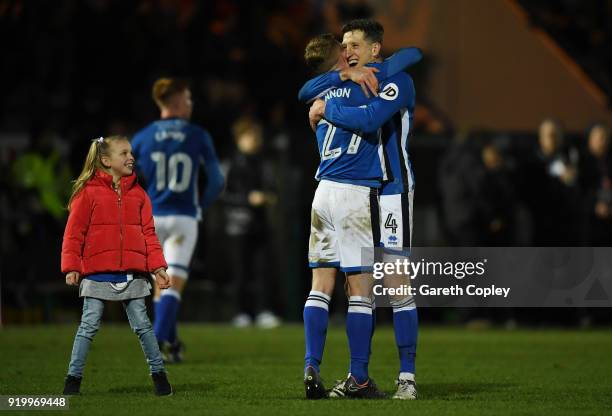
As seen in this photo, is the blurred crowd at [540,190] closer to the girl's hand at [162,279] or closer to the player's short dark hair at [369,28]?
the player's short dark hair at [369,28]

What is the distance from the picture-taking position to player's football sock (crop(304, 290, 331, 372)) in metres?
8.94

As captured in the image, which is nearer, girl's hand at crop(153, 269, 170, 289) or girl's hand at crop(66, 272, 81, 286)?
girl's hand at crop(66, 272, 81, 286)

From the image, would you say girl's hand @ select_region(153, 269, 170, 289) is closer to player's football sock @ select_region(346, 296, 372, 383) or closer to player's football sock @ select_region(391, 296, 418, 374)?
player's football sock @ select_region(346, 296, 372, 383)

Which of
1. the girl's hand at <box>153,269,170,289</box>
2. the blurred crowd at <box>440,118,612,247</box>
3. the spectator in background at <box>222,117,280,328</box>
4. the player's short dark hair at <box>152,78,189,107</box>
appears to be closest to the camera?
the girl's hand at <box>153,269,170,289</box>

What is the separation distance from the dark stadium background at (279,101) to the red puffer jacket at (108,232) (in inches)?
348

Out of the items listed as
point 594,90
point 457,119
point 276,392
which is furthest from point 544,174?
point 276,392

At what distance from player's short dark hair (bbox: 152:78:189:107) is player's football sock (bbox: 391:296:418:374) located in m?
4.19

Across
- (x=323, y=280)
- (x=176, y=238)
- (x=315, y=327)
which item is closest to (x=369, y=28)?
(x=323, y=280)

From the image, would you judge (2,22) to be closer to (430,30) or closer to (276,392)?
(430,30)

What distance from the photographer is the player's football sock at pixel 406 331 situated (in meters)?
9.05

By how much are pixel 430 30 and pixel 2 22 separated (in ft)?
26.8

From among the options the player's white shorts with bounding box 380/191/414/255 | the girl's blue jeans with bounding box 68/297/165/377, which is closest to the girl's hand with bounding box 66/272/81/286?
the girl's blue jeans with bounding box 68/297/165/377

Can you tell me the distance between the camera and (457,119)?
80.5ft

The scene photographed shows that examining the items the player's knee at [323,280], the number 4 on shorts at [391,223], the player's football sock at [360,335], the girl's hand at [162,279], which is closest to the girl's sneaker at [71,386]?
the girl's hand at [162,279]
